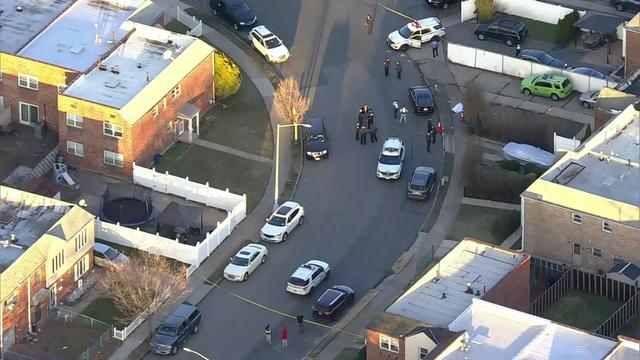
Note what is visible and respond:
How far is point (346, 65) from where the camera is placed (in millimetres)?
139375

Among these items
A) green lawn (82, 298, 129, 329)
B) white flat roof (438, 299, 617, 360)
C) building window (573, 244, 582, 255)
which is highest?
white flat roof (438, 299, 617, 360)

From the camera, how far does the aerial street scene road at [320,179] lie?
111 meters

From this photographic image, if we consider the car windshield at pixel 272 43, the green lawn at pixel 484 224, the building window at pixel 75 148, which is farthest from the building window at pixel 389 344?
the car windshield at pixel 272 43

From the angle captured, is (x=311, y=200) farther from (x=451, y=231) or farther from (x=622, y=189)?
(x=622, y=189)

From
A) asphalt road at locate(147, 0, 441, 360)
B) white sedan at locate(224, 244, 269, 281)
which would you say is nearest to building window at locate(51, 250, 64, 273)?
asphalt road at locate(147, 0, 441, 360)

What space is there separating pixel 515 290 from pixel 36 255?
26181 millimetres

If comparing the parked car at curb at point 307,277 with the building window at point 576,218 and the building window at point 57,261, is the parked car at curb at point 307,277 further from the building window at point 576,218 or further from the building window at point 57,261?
the building window at point 576,218

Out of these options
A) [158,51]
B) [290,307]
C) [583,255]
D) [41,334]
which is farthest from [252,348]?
[158,51]

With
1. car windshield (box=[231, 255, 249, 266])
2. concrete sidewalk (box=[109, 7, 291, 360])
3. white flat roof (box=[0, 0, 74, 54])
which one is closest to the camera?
concrete sidewalk (box=[109, 7, 291, 360])

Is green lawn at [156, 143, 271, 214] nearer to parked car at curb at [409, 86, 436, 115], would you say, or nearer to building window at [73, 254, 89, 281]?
parked car at curb at [409, 86, 436, 115]

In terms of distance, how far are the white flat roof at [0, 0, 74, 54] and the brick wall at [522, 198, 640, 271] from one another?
120 ft

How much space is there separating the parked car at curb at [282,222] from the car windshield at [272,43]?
20.6 metres

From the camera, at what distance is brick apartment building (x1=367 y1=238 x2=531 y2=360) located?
342 feet

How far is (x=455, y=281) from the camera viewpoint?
358ft
